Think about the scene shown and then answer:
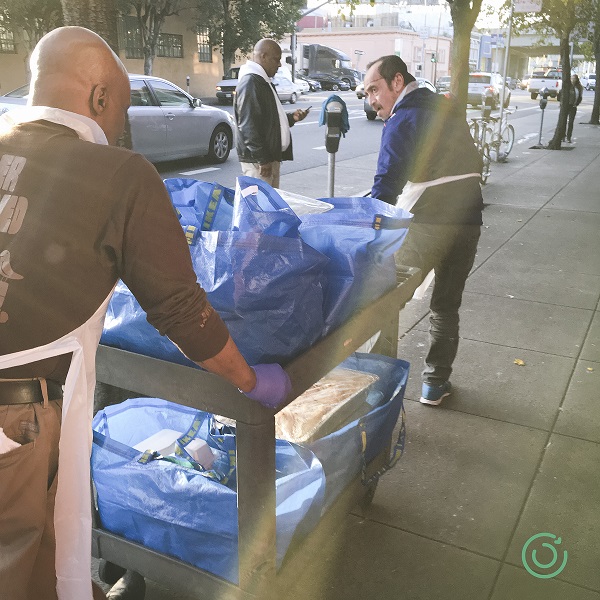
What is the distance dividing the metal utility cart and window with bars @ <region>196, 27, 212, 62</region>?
34456 millimetres

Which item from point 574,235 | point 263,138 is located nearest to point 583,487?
point 263,138

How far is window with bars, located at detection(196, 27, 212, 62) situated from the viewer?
3416cm

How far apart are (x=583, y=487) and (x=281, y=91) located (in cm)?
2860

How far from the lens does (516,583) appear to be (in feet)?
8.61

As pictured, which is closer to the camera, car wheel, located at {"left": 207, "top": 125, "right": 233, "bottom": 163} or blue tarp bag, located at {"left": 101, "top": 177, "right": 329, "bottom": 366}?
blue tarp bag, located at {"left": 101, "top": 177, "right": 329, "bottom": 366}

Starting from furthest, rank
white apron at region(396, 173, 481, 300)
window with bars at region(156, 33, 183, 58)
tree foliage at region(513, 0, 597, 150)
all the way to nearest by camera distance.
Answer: window with bars at region(156, 33, 183, 58) → tree foliage at region(513, 0, 597, 150) → white apron at region(396, 173, 481, 300)

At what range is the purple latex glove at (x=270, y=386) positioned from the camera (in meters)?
1.81

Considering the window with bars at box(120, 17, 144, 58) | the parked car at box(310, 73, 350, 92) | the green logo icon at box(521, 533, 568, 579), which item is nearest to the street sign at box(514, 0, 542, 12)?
the green logo icon at box(521, 533, 568, 579)

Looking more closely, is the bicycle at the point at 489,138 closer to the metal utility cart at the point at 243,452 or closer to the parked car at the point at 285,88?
the metal utility cart at the point at 243,452

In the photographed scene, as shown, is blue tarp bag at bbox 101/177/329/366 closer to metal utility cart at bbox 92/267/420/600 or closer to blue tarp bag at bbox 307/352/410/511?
metal utility cart at bbox 92/267/420/600

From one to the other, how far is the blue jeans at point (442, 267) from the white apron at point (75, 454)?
85.2 inches

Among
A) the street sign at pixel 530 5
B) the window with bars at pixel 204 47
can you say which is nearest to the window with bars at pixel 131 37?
the window with bars at pixel 204 47

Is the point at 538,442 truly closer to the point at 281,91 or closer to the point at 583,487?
the point at 583,487

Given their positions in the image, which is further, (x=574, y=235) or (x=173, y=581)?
(x=574, y=235)
